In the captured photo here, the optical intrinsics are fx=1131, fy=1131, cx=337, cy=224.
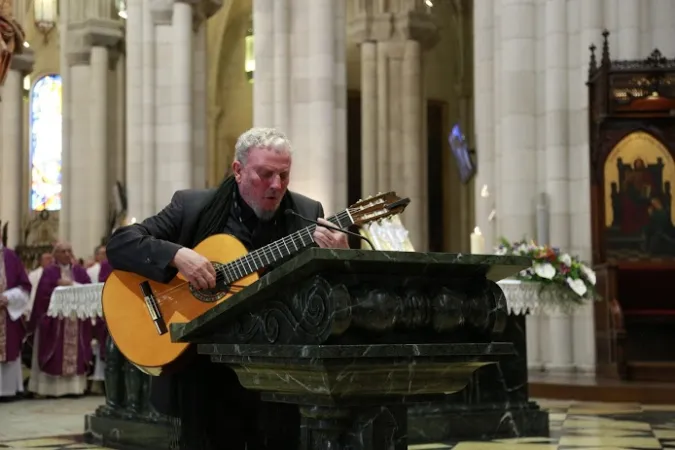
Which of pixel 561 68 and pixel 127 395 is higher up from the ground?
pixel 561 68

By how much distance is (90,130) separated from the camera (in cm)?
2762

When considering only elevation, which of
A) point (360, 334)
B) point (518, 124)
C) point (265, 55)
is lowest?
point (360, 334)

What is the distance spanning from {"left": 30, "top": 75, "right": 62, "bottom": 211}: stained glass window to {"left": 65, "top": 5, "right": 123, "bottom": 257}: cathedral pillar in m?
5.78

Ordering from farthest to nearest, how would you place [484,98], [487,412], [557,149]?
[484,98], [557,149], [487,412]

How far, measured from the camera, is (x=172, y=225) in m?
3.96

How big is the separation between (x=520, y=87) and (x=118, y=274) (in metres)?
10.4

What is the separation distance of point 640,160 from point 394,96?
11187 millimetres

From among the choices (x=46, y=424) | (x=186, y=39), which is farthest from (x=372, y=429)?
(x=186, y=39)

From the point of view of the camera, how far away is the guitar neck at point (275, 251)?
3.57 metres

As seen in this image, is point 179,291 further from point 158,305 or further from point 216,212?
point 216,212

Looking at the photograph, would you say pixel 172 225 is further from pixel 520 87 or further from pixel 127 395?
pixel 520 87

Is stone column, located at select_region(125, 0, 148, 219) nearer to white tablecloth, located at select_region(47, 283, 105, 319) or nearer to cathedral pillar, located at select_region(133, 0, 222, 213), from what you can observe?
cathedral pillar, located at select_region(133, 0, 222, 213)

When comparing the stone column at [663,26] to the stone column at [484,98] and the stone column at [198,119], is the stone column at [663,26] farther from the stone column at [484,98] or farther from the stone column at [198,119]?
the stone column at [198,119]

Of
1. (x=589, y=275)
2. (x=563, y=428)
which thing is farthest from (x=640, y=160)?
(x=563, y=428)
